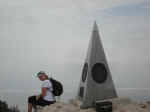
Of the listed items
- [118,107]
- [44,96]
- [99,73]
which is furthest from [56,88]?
[99,73]

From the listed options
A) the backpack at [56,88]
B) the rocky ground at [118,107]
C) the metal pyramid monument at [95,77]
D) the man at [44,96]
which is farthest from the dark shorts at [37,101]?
the metal pyramid monument at [95,77]

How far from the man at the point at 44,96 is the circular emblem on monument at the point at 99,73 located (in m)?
3.31

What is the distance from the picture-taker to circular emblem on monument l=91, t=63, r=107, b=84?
35.9 feet

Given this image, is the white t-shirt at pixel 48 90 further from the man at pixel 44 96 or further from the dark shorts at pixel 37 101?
the dark shorts at pixel 37 101

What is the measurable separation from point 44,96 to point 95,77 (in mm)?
3626

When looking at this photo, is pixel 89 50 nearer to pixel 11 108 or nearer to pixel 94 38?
pixel 94 38

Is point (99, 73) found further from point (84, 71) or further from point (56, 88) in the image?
point (56, 88)

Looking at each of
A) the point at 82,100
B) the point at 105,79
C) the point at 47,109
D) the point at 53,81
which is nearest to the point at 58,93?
the point at 53,81

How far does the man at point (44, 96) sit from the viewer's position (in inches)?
308

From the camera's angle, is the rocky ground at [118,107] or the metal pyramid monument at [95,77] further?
the metal pyramid monument at [95,77]

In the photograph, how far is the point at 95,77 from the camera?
10.9 metres

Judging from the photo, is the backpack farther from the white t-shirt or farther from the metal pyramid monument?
the metal pyramid monument

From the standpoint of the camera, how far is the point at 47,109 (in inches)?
346

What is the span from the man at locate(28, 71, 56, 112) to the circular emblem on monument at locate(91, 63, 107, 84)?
3314 mm
